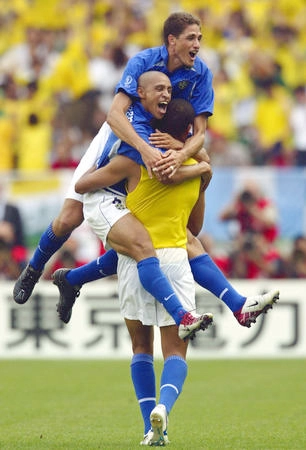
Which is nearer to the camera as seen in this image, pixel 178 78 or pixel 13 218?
pixel 178 78

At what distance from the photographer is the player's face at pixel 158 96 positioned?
715 centimetres

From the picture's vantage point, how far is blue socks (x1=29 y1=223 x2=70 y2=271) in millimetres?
8070

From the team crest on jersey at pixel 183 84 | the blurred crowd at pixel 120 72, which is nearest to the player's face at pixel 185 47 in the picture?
the team crest on jersey at pixel 183 84

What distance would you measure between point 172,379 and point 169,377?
0.03m

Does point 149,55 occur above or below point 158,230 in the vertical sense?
above

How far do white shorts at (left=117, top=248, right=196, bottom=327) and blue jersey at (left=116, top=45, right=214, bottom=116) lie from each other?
1.02m

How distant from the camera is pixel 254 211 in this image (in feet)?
49.7

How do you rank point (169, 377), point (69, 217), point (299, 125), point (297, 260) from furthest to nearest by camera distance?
point (299, 125) < point (297, 260) < point (69, 217) < point (169, 377)

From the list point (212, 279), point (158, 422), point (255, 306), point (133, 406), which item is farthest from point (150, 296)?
point (133, 406)

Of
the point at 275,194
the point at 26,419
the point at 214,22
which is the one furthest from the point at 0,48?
the point at 26,419

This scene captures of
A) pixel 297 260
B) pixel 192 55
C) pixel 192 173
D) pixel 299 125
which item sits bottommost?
pixel 297 260

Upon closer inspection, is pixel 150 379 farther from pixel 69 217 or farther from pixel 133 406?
pixel 133 406

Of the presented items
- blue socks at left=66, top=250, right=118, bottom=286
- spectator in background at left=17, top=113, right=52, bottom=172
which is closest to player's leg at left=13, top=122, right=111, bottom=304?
blue socks at left=66, top=250, right=118, bottom=286

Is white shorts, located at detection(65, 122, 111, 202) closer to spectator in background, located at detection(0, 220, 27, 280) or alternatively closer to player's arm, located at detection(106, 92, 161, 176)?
player's arm, located at detection(106, 92, 161, 176)
